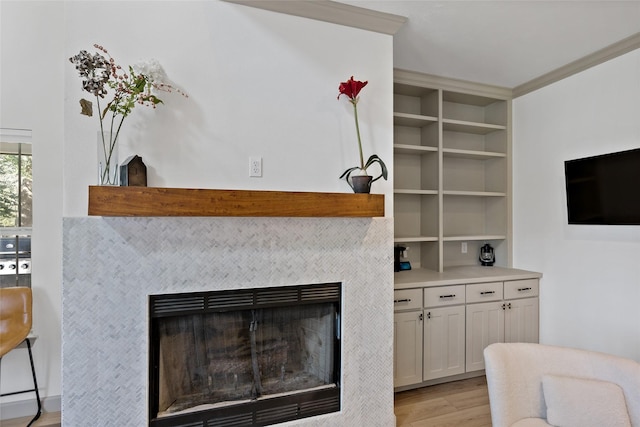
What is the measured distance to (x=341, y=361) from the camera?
6.89 feet

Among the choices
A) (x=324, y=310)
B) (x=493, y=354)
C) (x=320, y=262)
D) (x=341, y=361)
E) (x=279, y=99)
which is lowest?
(x=341, y=361)

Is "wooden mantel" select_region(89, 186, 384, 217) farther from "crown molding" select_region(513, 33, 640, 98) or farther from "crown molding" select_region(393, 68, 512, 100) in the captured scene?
"crown molding" select_region(513, 33, 640, 98)

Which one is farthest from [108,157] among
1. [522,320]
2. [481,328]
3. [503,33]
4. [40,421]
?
[522,320]

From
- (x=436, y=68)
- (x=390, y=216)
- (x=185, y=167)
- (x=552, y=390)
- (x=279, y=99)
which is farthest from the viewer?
(x=436, y=68)

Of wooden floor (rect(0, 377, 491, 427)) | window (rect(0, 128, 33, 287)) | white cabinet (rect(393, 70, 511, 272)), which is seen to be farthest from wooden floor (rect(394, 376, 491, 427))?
window (rect(0, 128, 33, 287))

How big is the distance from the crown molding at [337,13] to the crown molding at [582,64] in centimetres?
166

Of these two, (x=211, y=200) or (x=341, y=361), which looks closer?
(x=211, y=200)

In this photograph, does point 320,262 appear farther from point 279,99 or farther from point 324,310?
point 279,99

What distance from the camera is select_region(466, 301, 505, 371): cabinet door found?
288 centimetres

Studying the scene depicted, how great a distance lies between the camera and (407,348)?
2.67 metres

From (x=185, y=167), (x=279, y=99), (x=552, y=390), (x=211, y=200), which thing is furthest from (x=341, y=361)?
(x=279, y=99)

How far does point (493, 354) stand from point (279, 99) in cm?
187

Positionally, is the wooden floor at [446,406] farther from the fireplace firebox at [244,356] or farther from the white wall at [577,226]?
the white wall at [577,226]

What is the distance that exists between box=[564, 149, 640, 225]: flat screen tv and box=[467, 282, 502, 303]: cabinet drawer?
0.80 metres
